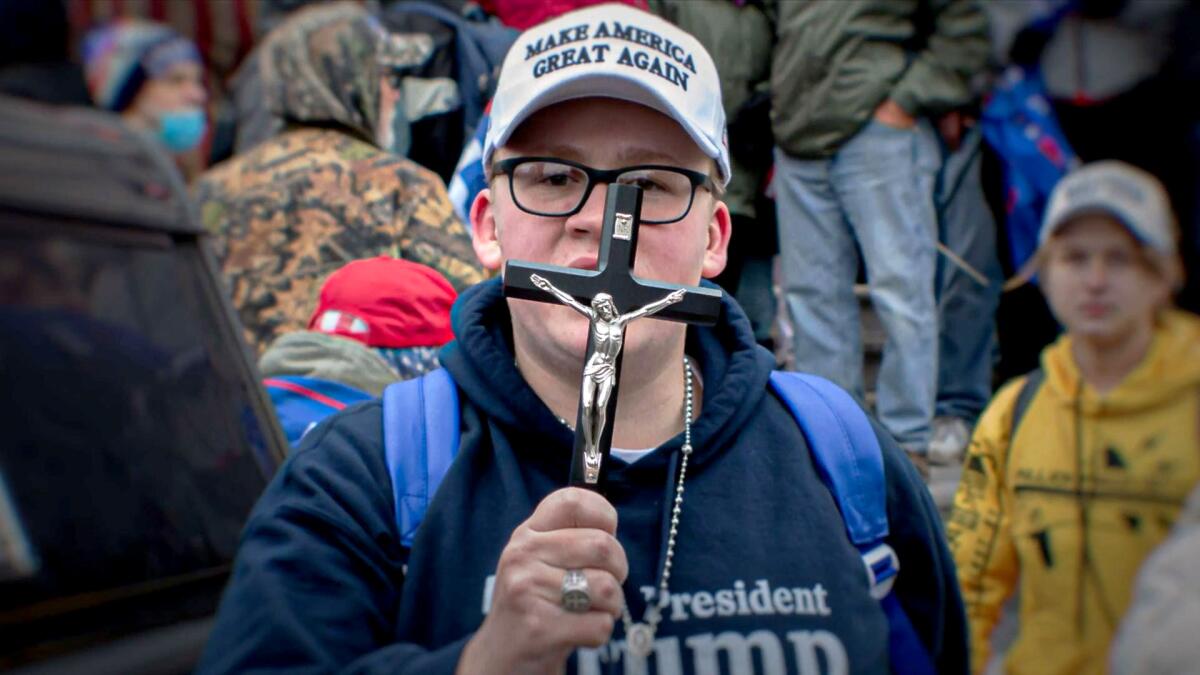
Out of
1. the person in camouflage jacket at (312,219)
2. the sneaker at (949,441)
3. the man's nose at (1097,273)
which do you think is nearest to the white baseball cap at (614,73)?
the man's nose at (1097,273)

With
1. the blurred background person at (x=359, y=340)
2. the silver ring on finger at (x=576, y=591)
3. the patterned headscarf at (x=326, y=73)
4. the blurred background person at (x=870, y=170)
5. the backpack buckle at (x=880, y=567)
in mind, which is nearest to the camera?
the silver ring on finger at (x=576, y=591)

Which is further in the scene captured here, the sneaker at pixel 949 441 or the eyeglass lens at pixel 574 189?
the sneaker at pixel 949 441

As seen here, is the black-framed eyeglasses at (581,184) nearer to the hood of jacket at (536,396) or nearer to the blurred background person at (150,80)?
the hood of jacket at (536,396)

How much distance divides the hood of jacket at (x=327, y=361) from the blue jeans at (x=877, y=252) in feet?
2.27

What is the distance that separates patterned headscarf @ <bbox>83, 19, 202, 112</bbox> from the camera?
4.58 feet

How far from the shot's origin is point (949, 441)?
1700mm

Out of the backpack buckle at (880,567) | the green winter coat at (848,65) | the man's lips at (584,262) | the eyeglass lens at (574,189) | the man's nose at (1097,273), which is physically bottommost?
the backpack buckle at (880,567)

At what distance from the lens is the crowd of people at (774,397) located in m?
0.98

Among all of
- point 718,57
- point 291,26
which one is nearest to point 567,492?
point 718,57

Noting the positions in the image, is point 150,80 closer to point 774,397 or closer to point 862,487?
point 774,397

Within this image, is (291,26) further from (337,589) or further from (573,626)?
(573,626)

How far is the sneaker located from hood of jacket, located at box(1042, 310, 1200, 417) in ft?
1.40

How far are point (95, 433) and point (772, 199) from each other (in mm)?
1031

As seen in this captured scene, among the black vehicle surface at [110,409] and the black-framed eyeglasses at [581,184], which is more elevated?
the black-framed eyeglasses at [581,184]
